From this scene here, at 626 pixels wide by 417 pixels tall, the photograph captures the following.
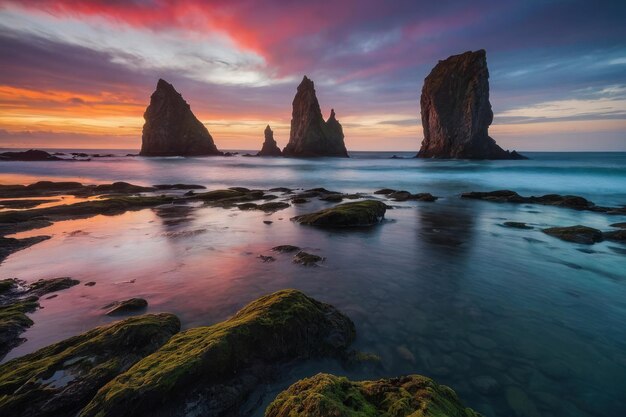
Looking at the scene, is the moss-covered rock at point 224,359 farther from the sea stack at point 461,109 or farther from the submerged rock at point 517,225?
the sea stack at point 461,109

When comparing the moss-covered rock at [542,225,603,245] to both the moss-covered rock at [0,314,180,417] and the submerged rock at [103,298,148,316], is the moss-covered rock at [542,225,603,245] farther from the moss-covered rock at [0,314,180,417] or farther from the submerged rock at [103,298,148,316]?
the submerged rock at [103,298,148,316]

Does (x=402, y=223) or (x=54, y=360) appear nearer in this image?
(x=54, y=360)

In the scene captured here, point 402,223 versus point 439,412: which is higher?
point 439,412

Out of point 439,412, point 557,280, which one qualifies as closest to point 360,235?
point 557,280

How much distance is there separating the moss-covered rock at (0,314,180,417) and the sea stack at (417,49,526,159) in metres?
105

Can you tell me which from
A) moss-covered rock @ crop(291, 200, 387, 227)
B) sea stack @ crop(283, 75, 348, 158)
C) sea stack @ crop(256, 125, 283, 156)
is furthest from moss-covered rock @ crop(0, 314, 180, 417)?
sea stack @ crop(256, 125, 283, 156)

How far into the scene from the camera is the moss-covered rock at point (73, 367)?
4234 millimetres

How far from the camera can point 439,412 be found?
11.3 ft

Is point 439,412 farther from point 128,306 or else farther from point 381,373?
point 128,306

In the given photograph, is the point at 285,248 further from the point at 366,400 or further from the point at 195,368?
the point at 366,400

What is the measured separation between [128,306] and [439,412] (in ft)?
24.6

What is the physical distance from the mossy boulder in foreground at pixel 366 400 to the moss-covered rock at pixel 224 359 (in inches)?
56.2

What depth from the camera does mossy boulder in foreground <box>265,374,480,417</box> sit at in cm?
329

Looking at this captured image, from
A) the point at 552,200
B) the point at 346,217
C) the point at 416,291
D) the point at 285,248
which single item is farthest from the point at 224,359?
the point at 552,200
